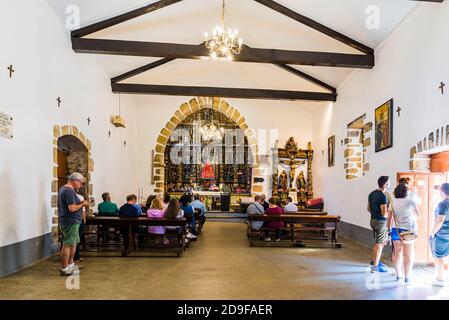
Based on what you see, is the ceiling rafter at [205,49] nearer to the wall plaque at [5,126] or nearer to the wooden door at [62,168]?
the wooden door at [62,168]

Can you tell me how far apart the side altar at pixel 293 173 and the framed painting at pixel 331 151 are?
1.84 meters

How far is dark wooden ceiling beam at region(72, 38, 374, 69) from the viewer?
6387mm

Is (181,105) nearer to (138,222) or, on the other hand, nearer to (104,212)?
(104,212)

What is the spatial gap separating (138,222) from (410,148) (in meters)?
4.35

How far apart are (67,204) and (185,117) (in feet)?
26.9

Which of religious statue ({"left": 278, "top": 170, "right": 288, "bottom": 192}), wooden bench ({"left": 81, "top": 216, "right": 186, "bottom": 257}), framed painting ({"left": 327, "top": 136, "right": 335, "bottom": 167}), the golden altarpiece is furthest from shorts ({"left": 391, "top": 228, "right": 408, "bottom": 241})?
the golden altarpiece

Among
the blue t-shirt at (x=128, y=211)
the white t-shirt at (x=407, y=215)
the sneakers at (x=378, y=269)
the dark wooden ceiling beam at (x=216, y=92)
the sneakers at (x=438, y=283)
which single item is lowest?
the sneakers at (x=378, y=269)

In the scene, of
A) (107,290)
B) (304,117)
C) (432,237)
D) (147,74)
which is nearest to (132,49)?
(147,74)

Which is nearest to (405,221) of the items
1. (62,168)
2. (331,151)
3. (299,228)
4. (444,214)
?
(444,214)

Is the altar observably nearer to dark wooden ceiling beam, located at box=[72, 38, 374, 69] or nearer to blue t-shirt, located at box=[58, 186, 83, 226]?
dark wooden ceiling beam, located at box=[72, 38, 374, 69]

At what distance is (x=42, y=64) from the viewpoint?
525 cm

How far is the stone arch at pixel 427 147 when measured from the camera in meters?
4.36

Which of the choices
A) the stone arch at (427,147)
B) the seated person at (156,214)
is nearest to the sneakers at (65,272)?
the seated person at (156,214)

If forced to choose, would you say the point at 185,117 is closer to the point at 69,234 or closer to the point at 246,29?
the point at 246,29
